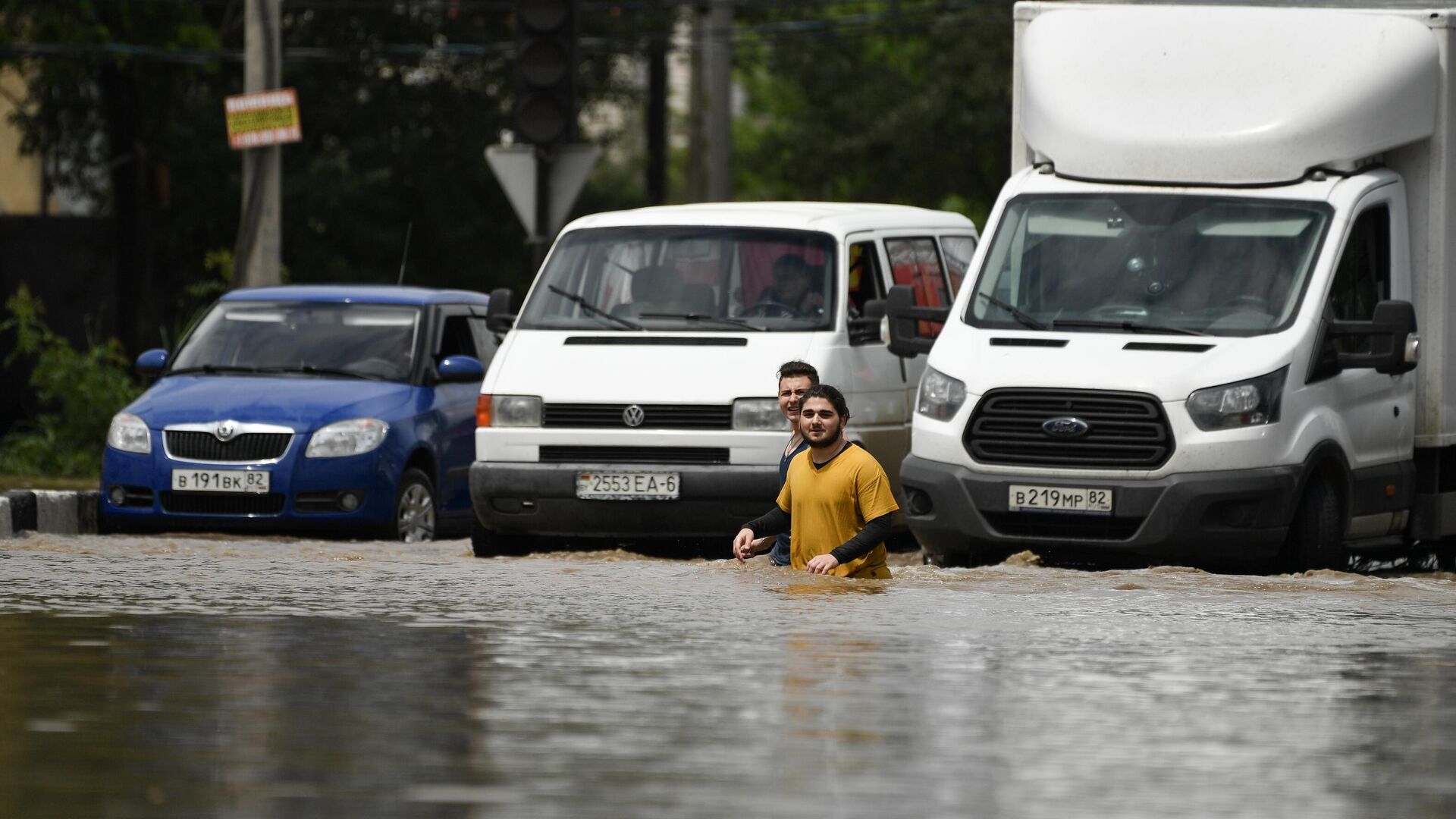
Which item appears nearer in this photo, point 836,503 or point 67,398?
point 836,503

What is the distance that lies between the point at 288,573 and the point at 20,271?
2015cm

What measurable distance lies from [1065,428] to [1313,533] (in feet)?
4.51

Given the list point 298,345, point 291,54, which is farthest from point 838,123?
point 298,345

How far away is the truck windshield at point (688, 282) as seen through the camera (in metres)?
14.2

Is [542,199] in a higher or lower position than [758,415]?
higher

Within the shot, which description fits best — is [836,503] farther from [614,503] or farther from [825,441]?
[614,503]

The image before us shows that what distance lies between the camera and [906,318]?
1347cm

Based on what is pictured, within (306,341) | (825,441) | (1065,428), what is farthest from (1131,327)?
(306,341)

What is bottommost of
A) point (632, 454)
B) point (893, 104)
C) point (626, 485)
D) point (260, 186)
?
point (626, 485)

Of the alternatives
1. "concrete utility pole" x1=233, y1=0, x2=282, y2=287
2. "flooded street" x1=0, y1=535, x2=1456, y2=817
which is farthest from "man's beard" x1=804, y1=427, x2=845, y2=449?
"concrete utility pole" x1=233, y1=0, x2=282, y2=287

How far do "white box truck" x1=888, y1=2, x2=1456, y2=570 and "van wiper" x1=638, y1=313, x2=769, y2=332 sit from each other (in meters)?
0.97

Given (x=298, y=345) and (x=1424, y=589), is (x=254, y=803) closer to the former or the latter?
(x=1424, y=589)

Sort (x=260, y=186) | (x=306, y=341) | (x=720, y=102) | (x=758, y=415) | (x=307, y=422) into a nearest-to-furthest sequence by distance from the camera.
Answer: (x=758, y=415), (x=307, y=422), (x=306, y=341), (x=260, y=186), (x=720, y=102)

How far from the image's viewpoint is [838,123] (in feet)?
152
